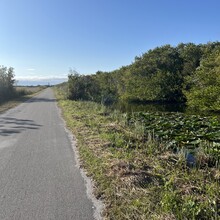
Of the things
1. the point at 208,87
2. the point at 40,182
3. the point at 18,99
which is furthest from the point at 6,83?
the point at 40,182

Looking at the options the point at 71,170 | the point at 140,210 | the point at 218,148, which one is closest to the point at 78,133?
the point at 71,170

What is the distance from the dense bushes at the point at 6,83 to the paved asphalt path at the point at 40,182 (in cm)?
3086

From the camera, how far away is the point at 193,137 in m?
11.0

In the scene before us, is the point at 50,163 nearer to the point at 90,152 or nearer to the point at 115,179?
the point at 90,152

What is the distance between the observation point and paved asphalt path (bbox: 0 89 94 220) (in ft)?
14.3

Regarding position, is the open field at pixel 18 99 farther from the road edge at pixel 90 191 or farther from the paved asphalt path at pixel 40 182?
the road edge at pixel 90 191

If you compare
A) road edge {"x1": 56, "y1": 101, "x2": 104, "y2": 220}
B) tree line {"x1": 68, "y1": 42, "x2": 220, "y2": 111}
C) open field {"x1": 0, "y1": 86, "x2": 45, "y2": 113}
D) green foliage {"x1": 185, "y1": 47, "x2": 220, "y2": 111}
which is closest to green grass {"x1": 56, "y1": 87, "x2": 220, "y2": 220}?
road edge {"x1": 56, "y1": 101, "x2": 104, "y2": 220}

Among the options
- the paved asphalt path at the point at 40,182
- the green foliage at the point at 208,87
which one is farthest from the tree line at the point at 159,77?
the paved asphalt path at the point at 40,182

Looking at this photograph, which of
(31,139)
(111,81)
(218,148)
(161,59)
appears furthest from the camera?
(111,81)

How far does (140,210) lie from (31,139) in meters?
7.03

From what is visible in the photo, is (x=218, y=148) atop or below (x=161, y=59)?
below

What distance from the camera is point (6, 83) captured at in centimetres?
4044

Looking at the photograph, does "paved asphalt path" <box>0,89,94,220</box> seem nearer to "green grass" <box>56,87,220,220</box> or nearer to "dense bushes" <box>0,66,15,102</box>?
"green grass" <box>56,87,220,220</box>

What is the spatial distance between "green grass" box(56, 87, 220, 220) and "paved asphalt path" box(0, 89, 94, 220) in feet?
1.42
